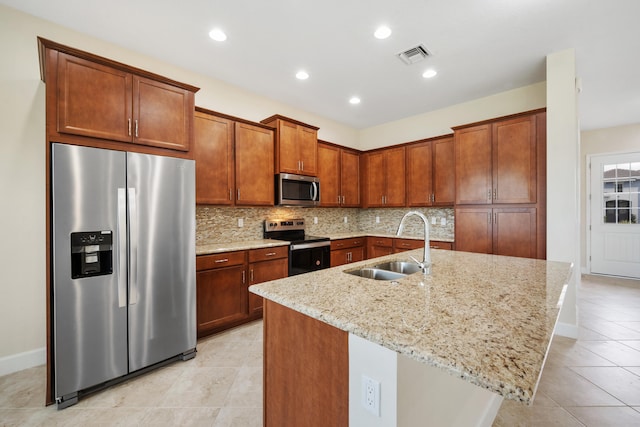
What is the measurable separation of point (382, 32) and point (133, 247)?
9.16 feet

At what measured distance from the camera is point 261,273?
3186mm

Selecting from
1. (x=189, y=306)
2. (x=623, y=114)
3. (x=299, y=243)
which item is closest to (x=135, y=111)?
(x=189, y=306)

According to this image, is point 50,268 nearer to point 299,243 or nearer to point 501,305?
point 299,243

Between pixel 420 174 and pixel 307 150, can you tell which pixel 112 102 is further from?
pixel 420 174

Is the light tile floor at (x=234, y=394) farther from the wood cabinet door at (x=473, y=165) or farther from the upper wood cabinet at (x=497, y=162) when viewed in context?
the wood cabinet door at (x=473, y=165)

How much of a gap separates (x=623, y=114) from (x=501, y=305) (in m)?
5.97

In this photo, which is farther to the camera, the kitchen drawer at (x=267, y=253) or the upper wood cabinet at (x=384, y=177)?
the upper wood cabinet at (x=384, y=177)

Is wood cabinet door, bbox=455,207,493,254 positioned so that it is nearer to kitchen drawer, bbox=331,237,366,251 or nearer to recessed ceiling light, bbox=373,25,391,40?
kitchen drawer, bbox=331,237,366,251

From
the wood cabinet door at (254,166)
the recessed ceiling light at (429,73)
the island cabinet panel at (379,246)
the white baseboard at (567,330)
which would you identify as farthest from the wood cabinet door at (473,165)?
the wood cabinet door at (254,166)

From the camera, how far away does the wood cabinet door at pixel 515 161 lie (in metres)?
3.09

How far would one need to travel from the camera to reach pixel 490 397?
1674 millimetres

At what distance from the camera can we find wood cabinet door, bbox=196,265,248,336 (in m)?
2.73

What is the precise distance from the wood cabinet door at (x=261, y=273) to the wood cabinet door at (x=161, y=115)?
1.51 m

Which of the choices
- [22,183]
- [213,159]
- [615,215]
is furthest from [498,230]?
[22,183]
